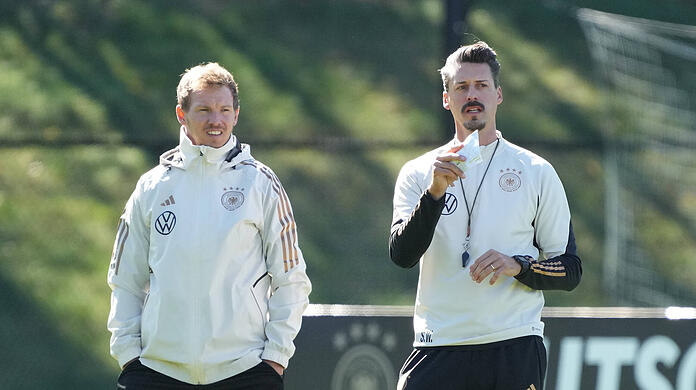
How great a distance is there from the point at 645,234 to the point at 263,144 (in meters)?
3.15

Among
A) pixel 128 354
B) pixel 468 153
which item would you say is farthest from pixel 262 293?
pixel 468 153

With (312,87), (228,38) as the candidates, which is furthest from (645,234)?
(228,38)

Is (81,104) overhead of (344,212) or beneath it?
overhead

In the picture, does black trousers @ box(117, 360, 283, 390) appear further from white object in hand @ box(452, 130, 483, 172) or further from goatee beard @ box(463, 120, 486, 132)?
goatee beard @ box(463, 120, 486, 132)

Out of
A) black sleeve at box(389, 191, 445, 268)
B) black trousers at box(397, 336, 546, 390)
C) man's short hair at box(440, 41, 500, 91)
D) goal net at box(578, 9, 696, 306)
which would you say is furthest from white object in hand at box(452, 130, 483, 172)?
goal net at box(578, 9, 696, 306)

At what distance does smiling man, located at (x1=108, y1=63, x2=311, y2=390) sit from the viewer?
11.6 ft

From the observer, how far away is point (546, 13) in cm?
858

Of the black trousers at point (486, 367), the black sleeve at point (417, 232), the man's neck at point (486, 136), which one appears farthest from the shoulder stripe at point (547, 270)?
the man's neck at point (486, 136)

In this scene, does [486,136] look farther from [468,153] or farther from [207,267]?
[207,267]

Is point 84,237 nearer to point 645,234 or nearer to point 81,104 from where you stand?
point 81,104

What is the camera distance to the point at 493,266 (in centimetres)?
349

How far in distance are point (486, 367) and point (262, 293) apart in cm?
82

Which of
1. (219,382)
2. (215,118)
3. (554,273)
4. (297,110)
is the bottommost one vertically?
(219,382)

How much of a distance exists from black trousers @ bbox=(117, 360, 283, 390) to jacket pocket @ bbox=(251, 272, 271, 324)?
0.59 feet
